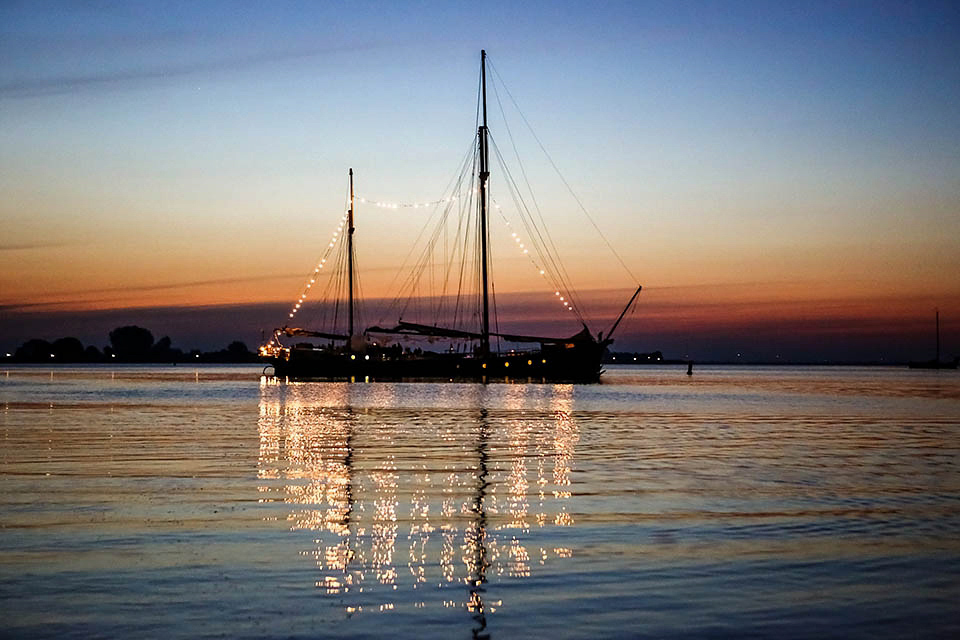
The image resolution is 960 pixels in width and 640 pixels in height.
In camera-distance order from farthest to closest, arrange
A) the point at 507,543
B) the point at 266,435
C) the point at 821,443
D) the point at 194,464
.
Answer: the point at 266,435 → the point at 821,443 → the point at 194,464 → the point at 507,543

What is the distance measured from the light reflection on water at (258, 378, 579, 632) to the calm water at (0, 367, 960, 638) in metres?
0.07

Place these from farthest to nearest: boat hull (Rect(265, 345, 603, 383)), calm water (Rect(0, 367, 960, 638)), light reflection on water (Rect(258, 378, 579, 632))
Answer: boat hull (Rect(265, 345, 603, 383)) < light reflection on water (Rect(258, 378, 579, 632)) < calm water (Rect(0, 367, 960, 638))

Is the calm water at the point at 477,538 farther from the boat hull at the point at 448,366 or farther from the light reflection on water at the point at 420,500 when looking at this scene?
the boat hull at the point at 448,366

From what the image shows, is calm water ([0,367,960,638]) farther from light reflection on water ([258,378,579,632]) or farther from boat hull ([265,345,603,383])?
boat hull ([265,345,603,383])

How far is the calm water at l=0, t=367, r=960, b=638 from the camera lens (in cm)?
1084

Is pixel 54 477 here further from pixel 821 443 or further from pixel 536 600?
pixel 821 443

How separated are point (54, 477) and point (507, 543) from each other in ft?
40.9

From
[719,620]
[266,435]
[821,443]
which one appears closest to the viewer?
[719,620]

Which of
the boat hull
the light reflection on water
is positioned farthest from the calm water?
the boat hull

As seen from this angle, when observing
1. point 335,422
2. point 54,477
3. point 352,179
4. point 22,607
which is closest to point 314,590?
point 22,607

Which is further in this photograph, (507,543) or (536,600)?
(507,543)

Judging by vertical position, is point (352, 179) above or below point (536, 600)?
above

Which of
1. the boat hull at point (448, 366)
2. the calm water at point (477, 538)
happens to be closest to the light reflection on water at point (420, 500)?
the calm water at point (477, 538)

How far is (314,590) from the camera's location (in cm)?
1192
